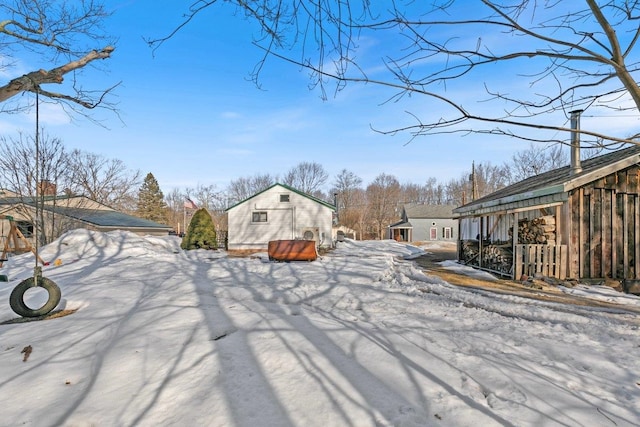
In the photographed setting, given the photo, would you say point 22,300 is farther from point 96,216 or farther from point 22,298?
point 96,216

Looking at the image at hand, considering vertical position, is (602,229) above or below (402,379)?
above

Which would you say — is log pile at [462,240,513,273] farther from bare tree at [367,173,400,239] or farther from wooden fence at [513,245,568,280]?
bare tree at [367,173,400,239]

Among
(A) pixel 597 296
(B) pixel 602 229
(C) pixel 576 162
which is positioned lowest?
(A) pixel 597 296

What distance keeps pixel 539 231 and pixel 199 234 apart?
63.7ft

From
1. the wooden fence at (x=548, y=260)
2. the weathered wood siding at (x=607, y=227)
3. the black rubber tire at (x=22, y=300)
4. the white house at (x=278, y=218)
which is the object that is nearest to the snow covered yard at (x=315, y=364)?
the black rubber tire at (x=22, y=300)

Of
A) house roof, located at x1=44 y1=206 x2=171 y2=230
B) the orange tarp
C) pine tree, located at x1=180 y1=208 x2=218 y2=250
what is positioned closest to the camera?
the orange tarp

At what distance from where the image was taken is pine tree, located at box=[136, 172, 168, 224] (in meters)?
54.0

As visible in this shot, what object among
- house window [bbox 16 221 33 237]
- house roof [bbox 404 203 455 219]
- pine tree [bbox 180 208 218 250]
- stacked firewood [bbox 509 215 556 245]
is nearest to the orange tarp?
stacked firewood [bbox 509 215 556 245]

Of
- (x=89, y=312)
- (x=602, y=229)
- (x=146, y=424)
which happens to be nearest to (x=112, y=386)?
(x=146, y=424)

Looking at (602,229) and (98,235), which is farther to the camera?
(98,235)

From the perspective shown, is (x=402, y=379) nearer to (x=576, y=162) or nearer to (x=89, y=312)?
(x=89, y=312)

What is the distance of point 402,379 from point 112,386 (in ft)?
7.93

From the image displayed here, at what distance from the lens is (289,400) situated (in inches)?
103

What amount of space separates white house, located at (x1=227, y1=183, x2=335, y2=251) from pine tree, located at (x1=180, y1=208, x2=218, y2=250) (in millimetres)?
1460
